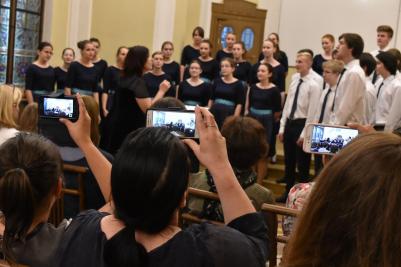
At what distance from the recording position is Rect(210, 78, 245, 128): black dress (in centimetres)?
689

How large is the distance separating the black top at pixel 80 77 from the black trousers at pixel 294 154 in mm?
2417

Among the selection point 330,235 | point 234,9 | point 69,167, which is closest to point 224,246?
point 330,235

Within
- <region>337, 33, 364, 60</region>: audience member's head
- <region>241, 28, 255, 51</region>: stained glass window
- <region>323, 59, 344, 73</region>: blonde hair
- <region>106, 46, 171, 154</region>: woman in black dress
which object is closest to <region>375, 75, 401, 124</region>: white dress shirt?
<region>323, 59, 344, 73</region>: blonde hair

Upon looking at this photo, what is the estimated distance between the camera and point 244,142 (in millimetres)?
2438

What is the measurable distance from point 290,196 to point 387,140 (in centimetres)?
164

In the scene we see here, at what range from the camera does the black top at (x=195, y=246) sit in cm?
123

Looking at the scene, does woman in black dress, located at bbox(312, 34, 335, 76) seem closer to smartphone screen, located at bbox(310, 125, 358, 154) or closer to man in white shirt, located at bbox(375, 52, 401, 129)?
man in white shirt, located at bbox(375, 52, 401, 129)

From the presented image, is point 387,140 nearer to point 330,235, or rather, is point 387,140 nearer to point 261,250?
point 330,235

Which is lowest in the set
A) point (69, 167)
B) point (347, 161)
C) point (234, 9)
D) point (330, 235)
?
point (69, 167)

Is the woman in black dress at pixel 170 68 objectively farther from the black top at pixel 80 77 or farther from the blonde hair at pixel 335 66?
the blonde hair at pixel 335 66

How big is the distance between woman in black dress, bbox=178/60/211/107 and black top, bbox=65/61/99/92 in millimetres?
1070

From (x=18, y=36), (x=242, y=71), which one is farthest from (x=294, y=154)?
(x=18, y=36)

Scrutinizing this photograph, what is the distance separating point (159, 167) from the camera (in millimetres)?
1239

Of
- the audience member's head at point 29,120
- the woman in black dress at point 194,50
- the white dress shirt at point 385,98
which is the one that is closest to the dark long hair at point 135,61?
the audience member's head at point 29,120
